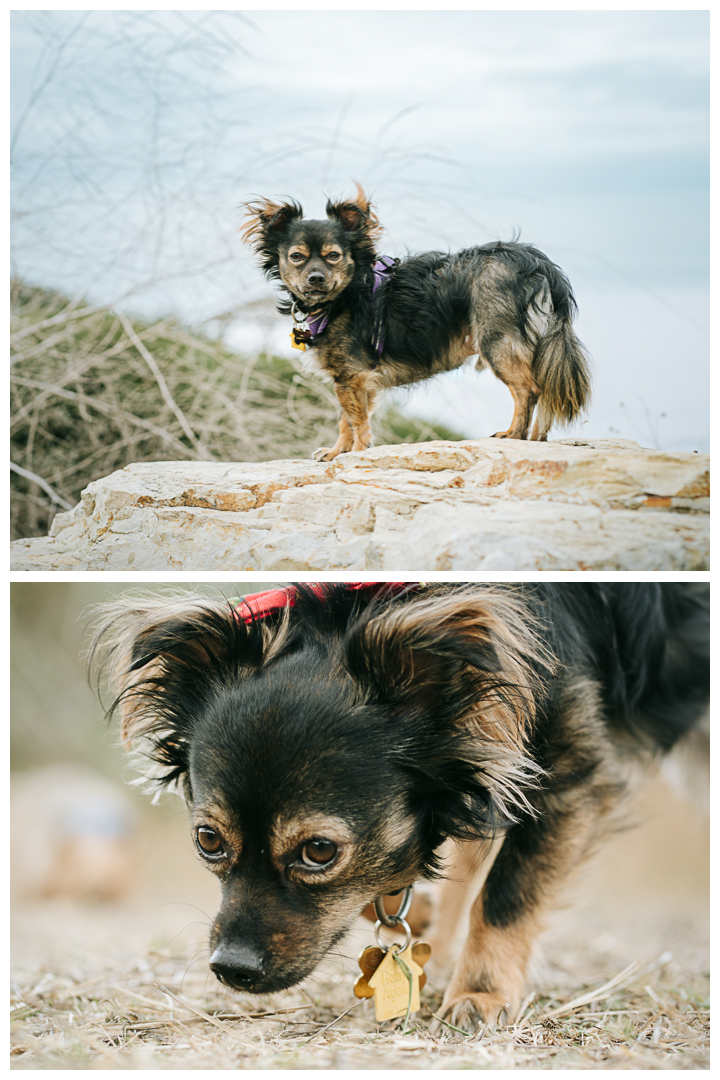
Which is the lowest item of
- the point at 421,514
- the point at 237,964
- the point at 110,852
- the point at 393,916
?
the point at 110,852

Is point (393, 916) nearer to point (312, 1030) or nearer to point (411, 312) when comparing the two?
point (312, 1030)

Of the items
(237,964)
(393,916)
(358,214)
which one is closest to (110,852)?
(393,916)

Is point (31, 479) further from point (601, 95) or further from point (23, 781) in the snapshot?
point (601, 95)

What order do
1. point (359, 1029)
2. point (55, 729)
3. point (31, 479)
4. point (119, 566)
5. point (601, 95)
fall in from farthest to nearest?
point (55, 729) → point (31, 479) → point (601, 95) → point (119, 566) → point (359, 1029)

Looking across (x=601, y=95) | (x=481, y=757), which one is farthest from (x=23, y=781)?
(x=601, y=95)

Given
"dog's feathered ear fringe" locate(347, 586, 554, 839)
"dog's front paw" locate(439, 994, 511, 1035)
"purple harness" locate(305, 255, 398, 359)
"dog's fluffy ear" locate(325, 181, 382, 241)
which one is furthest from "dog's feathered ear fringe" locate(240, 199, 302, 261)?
"dog's front paw" locate(439, 994, 511, 1035)
